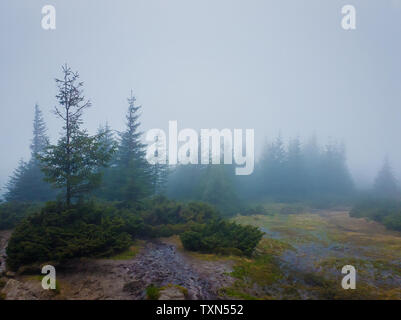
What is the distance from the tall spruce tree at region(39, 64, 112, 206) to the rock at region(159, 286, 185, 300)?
826 cm

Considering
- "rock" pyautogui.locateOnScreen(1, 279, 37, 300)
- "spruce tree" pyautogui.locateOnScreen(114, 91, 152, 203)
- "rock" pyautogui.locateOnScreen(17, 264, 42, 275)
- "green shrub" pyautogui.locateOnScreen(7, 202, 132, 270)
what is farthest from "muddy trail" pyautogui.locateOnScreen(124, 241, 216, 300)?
"spruce tree" pyautogui.locateOnScreen(114, 91, 152, 203)

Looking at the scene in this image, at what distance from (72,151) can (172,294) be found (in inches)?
392

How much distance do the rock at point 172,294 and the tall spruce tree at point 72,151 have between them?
8264mm

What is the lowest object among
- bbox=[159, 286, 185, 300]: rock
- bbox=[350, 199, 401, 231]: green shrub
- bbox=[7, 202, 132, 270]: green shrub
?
bbox=[350, 199, 401, 231]: green shrub

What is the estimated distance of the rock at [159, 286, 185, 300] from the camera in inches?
269

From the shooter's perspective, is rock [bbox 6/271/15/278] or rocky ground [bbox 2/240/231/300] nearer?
rocky ground [bbox 2/240/231/300]

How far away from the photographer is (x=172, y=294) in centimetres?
702

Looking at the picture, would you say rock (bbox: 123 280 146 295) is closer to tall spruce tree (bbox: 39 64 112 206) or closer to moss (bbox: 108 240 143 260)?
moss (bbox: 108 240 143 260)

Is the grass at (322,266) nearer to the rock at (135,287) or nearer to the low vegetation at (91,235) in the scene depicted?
the low vegetation at (91,235)

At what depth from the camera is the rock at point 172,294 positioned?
6.83m

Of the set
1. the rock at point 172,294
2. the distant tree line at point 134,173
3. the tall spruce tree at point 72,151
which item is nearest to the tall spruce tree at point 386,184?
the distant tree line at point 134,173

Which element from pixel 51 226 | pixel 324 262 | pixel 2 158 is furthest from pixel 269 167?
pixel 2 158

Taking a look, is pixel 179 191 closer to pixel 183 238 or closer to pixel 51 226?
pixel 183 238
